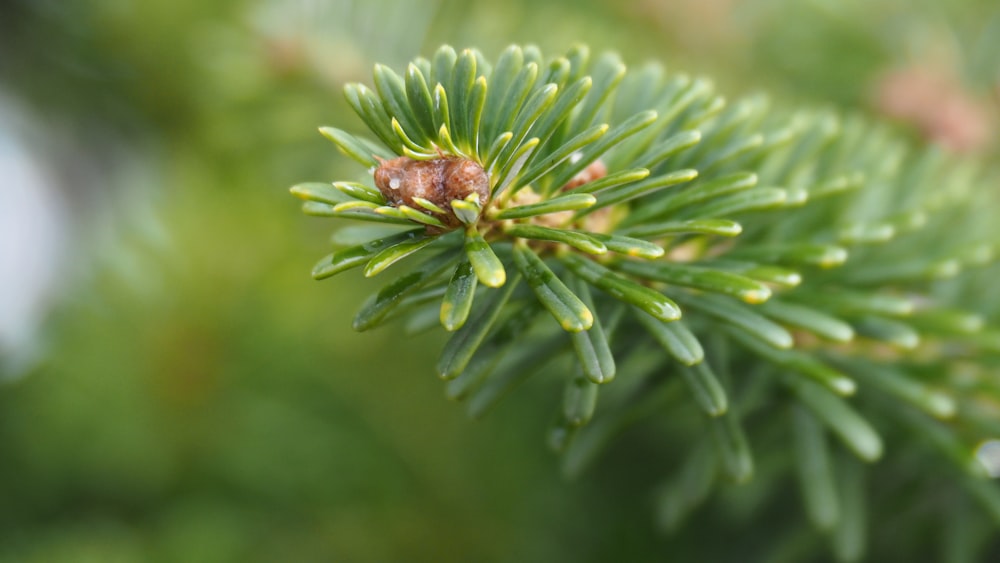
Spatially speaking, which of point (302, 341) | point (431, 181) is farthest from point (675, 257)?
point (302, 341)

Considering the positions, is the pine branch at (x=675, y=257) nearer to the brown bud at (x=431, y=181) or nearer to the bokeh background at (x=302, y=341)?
the brown bud at (x=431, y=181)

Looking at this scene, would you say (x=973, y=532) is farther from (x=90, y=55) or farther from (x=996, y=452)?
(x=90, y=55)

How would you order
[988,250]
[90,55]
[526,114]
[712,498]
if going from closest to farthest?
[526,114], [988,250], [712,498], [90,55]

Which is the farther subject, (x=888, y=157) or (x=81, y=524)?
(x=81, y=524)

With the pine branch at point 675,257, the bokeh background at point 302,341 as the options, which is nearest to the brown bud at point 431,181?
the pine branch at point 675,257

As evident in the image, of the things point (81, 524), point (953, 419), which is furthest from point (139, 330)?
point (953, 419)

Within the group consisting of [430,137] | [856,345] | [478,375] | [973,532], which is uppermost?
[430,137]

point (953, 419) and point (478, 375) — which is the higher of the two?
point (478, 375)

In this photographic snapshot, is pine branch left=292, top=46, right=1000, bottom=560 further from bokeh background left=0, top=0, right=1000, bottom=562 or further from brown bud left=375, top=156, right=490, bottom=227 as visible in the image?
bokeh background left=0, top=0, right=1000, bottom=562
